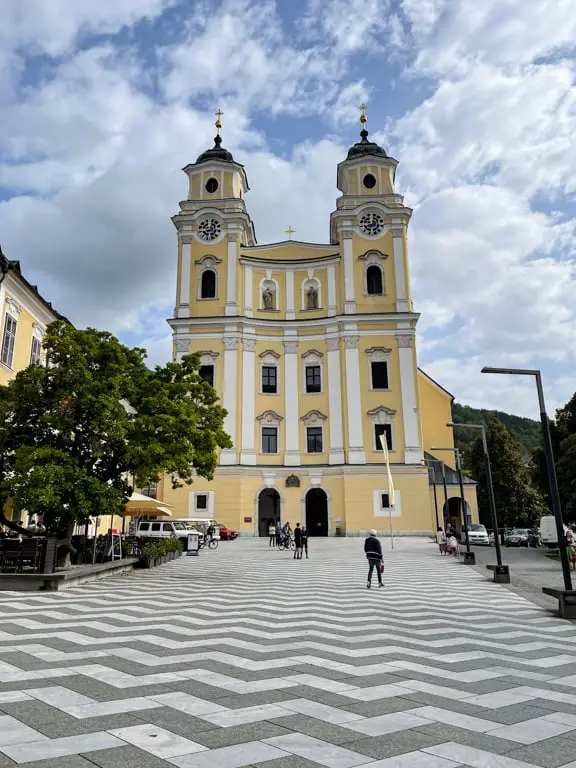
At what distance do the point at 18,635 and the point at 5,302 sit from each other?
17.3 m

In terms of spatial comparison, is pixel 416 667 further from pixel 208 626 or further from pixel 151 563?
pixel 151 563

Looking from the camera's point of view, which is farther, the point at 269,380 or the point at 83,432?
the point at 269,380

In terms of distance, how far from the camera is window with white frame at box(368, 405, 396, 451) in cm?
4459

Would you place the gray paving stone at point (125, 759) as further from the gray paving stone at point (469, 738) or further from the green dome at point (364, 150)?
the green dome at point (364, 150)

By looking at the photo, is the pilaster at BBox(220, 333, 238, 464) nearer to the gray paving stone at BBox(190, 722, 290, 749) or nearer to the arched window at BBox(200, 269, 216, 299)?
the arched window at BBox(200, 269, 216, 299)

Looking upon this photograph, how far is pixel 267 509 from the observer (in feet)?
153

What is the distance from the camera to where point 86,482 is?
16.5m

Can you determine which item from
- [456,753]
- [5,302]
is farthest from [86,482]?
[456,753]

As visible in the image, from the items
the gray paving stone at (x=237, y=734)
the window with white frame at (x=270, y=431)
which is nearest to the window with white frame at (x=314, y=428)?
the window with white frame at (x=270, y=431)

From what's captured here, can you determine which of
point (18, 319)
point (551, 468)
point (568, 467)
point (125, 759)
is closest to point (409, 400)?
point (568, 467)

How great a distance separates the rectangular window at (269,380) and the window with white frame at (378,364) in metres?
7.30

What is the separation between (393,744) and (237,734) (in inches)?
47.5

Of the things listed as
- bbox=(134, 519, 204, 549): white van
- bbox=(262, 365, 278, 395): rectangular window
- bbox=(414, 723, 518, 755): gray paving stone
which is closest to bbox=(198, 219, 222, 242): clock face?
bbox=(262, 365, 278, 395): rectangular window

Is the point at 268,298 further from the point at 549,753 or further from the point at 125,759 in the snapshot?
the point at 125,759
